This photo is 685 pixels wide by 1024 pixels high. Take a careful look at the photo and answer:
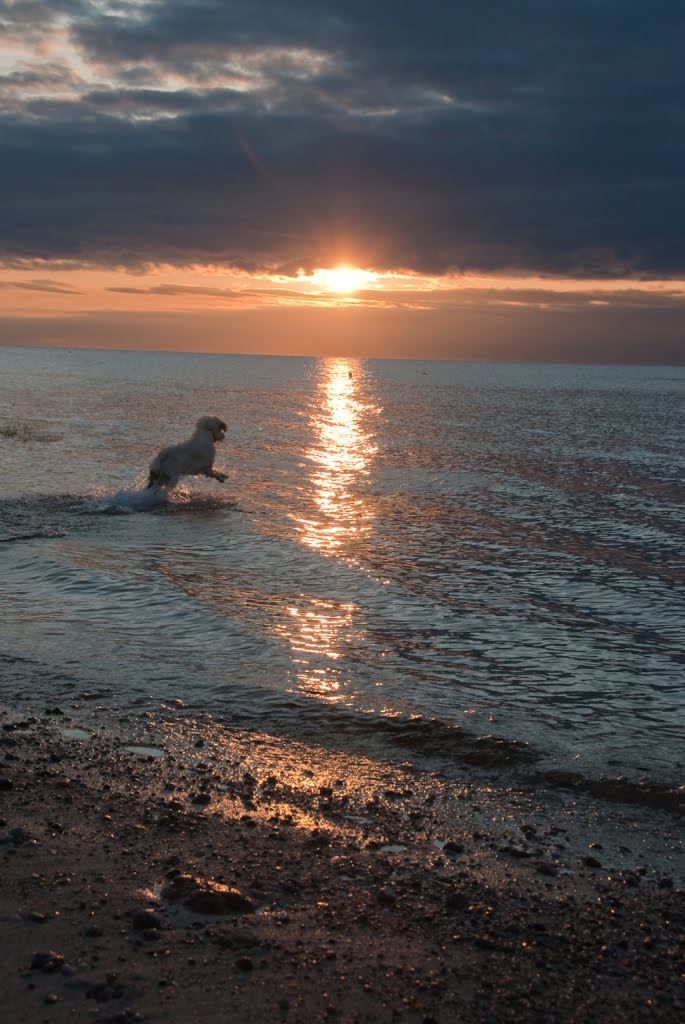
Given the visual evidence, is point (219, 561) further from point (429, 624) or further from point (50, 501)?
Result: point (50, 501)

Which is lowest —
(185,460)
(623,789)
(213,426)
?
(623,789)

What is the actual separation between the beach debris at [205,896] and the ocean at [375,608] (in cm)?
235

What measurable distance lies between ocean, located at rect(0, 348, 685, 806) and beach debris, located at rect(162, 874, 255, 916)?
2351 mm

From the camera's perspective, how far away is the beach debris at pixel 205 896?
4719 millimetres

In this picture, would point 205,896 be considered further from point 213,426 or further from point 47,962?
point 213,426

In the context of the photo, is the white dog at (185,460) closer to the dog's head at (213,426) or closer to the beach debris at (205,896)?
the dog's head at (213,426)

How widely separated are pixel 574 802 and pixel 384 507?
46.0 ft

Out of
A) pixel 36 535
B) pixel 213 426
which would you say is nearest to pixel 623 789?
pixel 36 535

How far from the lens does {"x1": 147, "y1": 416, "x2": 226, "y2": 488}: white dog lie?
19.4 m

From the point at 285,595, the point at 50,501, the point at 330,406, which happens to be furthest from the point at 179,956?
the point at 330,406

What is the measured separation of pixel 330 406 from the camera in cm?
6456

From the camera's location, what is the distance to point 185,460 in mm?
19609

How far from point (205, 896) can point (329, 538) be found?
37.6 feet

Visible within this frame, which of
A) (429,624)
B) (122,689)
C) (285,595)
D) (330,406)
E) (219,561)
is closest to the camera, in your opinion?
(122,689)
